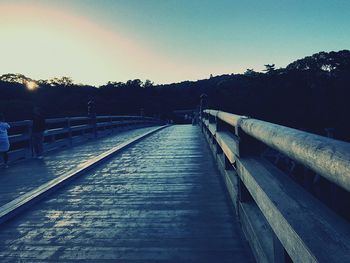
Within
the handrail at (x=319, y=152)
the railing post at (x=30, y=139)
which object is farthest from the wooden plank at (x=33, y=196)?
the railing post at (x=30, y=139)

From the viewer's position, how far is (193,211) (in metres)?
4.28

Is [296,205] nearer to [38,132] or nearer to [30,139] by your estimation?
[38,132]

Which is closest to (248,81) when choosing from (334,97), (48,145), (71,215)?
(334,97)

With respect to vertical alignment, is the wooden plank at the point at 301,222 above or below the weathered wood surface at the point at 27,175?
above

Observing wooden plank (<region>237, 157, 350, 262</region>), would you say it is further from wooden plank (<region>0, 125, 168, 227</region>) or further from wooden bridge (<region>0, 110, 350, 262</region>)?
wooden plank (<region>0, 125, 168, 227</region>)

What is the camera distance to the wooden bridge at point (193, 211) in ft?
4.88

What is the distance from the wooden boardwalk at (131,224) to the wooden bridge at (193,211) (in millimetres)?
11

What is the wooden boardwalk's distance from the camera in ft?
10.3

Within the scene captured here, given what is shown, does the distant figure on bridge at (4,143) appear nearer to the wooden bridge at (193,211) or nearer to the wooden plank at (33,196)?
the wooden bridge at (193,211)

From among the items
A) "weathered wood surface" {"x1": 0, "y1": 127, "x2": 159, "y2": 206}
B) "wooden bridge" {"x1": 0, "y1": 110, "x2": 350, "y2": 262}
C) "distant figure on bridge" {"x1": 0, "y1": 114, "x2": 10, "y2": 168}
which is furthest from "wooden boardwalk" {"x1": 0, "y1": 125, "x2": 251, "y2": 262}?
"distant figure on bridge" {"x1": 0, "y1": 114, "x2": 10, "y2": 168}

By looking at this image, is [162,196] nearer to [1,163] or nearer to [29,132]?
[1,163]

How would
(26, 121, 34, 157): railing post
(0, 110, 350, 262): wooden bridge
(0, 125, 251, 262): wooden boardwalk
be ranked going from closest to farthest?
(0, 110, 350, 262): wooden bridge
(0, 125, 251, 262): wooden boardwalk
(26, 121, 34, 157): railing post

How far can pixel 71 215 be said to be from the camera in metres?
4.27

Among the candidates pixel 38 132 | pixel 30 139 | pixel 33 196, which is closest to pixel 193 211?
pixel 33 196
